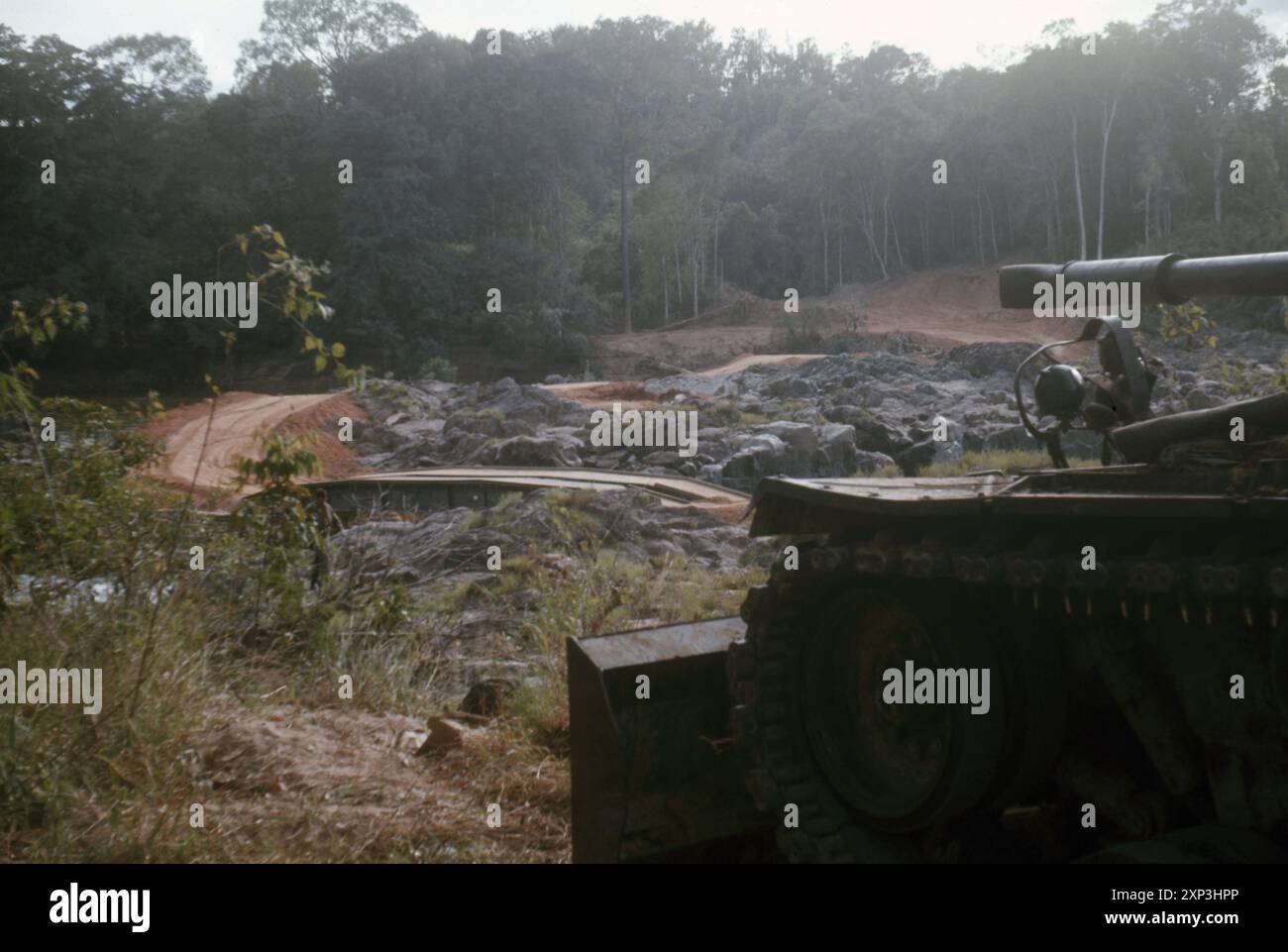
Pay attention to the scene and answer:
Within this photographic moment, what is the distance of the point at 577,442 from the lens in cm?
2336

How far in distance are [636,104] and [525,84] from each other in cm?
424

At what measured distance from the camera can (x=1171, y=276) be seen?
3785 mm

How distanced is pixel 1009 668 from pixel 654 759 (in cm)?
128

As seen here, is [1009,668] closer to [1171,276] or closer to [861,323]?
[1171,276]

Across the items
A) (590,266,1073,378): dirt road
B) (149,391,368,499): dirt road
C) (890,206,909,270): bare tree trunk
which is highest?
(890,206,909,270): bare tree trunk

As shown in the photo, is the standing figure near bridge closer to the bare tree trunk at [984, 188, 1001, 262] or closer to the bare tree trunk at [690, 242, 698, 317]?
the bare tree trunk at [690, 242, 698, 317]

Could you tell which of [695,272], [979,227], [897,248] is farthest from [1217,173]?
[695,272]

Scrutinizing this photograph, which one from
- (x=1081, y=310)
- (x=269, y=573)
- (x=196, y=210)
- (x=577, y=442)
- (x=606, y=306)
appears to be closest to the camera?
(x=1081, y=310)

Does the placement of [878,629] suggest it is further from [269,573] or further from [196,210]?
[196,210]

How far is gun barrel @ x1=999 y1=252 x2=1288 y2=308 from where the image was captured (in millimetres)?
3441

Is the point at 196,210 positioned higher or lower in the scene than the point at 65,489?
higher

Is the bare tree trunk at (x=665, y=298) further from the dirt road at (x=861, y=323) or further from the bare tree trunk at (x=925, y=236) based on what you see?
the bare tree trunk at (x=925, y=236)

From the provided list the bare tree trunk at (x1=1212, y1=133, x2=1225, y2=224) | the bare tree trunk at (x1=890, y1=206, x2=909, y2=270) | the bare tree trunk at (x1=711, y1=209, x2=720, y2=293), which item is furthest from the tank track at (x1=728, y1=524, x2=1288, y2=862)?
the bare tree trunk at (x1=890, y1=206, x2=909, y2=270)

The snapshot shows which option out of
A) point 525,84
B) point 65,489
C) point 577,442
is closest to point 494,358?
point 525,84
